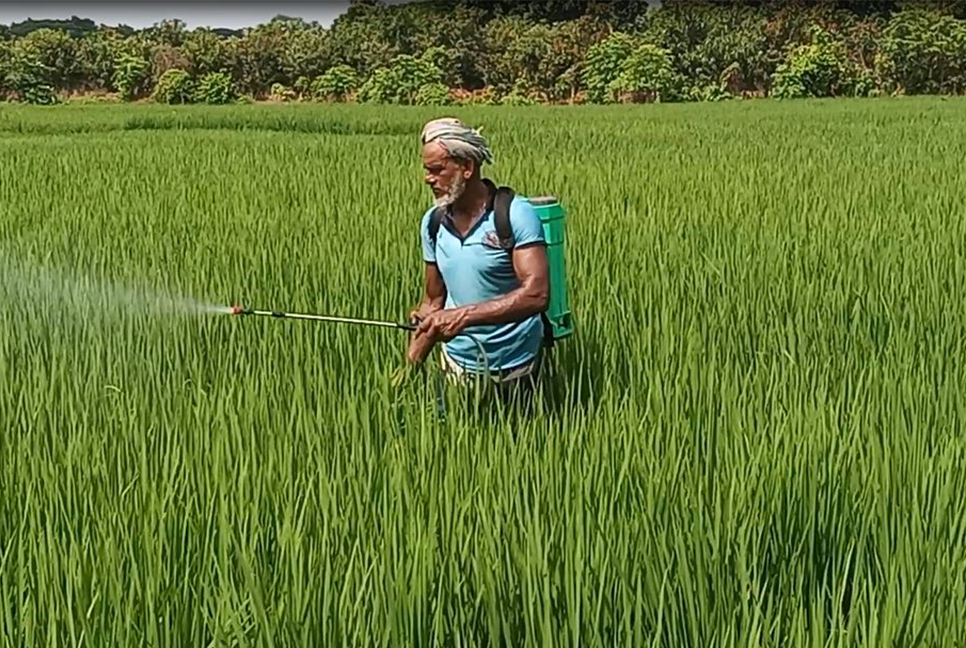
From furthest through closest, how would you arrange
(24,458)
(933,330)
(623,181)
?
(623,181), (933,330), (24,458)

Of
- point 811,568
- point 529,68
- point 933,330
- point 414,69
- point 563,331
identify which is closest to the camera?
point 811,568

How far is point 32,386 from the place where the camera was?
276cm

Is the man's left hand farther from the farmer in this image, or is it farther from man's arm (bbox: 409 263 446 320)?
man's arm (bbox: 409 263 446 320)

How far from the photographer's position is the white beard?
2457 mm

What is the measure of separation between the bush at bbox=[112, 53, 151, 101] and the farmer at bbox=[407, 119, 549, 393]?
3548 cm

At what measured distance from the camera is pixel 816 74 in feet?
99.7

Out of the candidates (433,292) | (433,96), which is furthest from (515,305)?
(433,96)

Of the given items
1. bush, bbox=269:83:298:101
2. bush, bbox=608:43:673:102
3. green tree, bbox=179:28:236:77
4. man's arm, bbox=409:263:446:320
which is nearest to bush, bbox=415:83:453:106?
bush, bbox=608:43:673:102

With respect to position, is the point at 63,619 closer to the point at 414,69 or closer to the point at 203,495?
the point at 203,495

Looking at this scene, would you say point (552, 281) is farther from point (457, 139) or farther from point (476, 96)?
point (476, 96)

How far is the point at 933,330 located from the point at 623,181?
402cm

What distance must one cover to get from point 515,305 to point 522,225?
15 centimetres

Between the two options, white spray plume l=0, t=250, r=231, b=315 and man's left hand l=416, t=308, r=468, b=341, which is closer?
man's left hand l=416, t=308, r=468, b=341

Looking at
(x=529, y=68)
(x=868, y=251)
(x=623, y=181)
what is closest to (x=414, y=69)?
(x=529, y=68)
